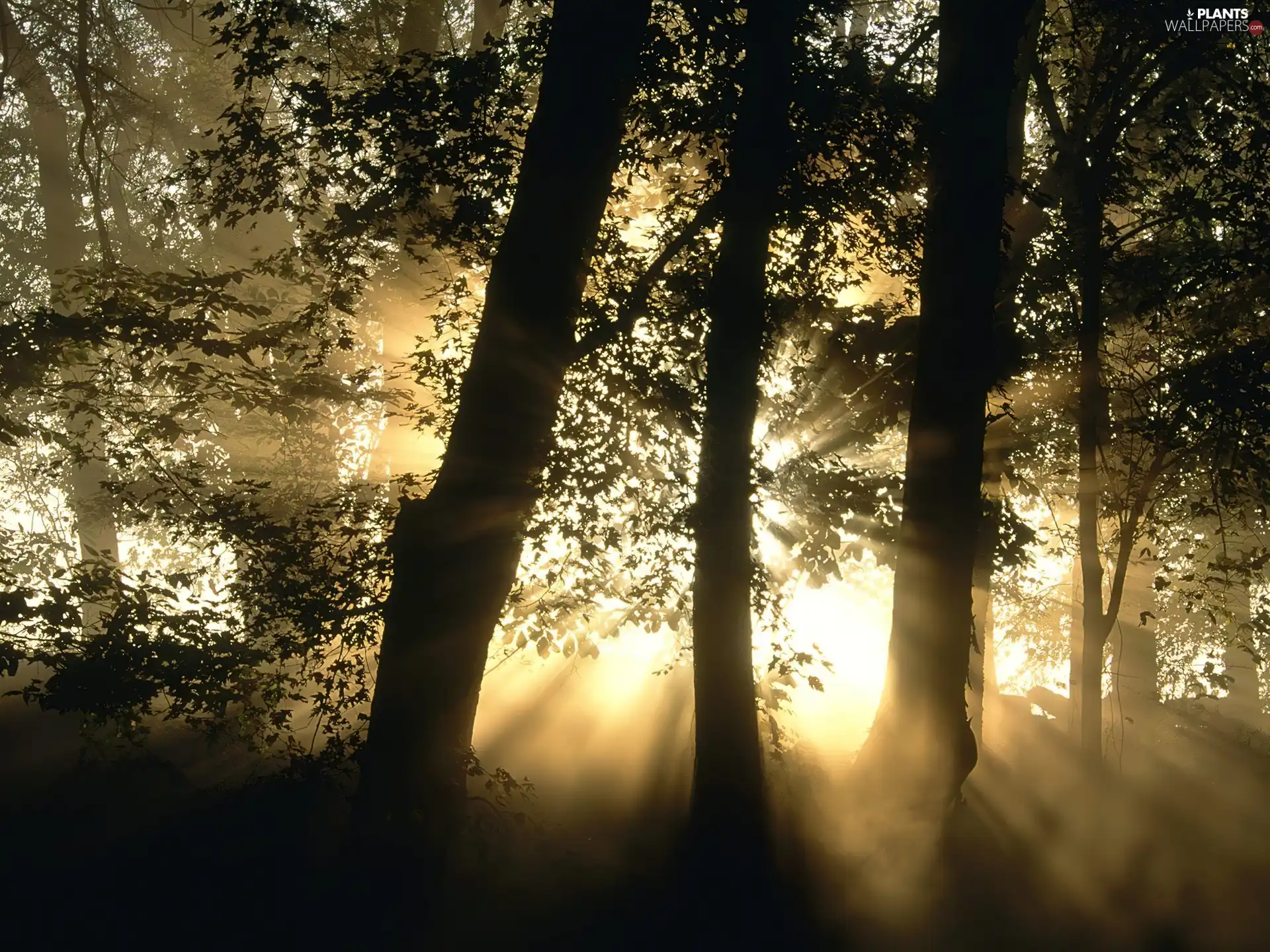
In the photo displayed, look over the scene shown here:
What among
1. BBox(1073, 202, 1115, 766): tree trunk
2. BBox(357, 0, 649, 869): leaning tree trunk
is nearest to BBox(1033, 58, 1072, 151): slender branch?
BBox(1073, 202, 1115, 766): tree trunk

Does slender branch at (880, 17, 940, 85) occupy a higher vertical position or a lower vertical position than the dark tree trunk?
higher

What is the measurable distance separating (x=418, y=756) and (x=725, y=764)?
2966 millimetres

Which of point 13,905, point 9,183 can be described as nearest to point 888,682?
point 13,905

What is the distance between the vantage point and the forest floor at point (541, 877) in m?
7.63

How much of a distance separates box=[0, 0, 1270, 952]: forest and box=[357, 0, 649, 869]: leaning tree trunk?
1.3 inches

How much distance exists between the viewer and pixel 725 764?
28.1 feet

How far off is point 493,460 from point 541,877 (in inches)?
173

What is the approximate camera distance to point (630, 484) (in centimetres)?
1032

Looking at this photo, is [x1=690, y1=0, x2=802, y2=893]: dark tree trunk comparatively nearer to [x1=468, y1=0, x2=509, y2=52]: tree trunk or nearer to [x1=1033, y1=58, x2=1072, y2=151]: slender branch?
[x1=1033, y1=58, x2=1072, y2=151]: slender branch

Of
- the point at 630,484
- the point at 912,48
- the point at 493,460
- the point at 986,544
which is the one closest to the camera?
the point at 493,460

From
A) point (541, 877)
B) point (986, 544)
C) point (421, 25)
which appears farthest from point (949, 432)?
point (421, 25)

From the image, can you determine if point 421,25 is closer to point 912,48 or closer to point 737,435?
point 912,48

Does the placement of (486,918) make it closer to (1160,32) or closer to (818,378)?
(818,378)

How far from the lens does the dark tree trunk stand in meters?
8.63
